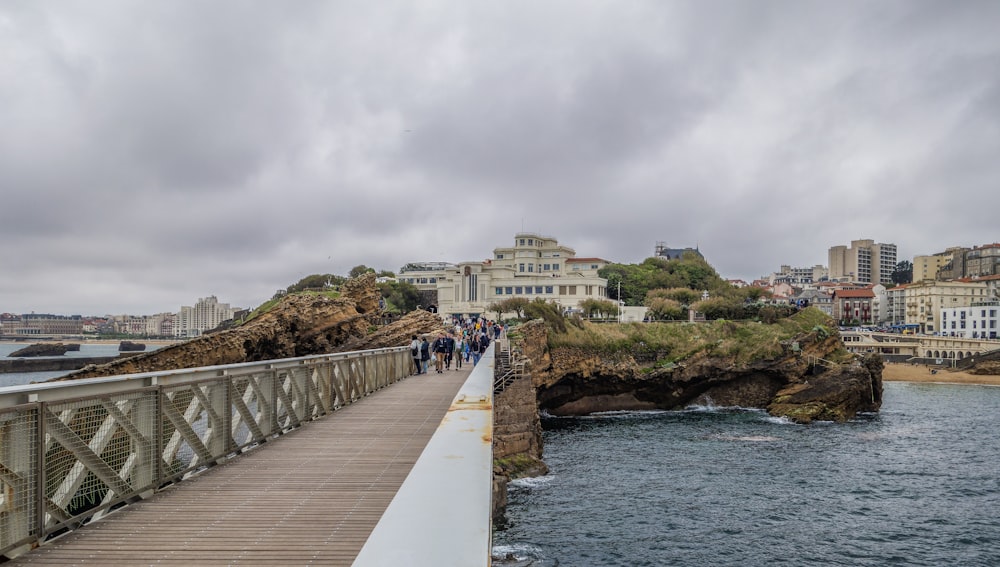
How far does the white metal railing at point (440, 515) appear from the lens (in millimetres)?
2633

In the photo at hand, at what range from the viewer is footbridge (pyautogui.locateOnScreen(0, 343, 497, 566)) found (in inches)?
145

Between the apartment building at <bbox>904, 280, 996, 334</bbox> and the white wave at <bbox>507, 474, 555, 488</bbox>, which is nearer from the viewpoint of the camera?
the white wave at <bbox>507, 474, 555, 488</bbox>

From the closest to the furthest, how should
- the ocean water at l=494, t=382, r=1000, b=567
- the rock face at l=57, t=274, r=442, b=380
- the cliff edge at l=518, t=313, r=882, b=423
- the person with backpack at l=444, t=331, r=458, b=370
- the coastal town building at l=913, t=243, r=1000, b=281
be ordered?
1. the ocean water at l=494, t=382, r=1000, b=567
2. the person with backpack at l=444, t=331, r=458, b=370
3. the rock face at l=57, t=274, r=442, b=380
4. the cliff edge at l=518, t=313, r=882, b=423
5. the coastal town building at l=913, t=243, r=1000, b=281

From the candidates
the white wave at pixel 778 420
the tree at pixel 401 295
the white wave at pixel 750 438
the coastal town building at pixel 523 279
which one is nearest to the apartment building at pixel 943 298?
the coastal town building at pixel 523 279

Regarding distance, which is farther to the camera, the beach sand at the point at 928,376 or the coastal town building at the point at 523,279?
the coastal town building at the point at 523,279

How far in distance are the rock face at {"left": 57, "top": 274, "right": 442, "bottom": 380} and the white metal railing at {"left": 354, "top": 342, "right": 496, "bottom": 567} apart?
106 feet

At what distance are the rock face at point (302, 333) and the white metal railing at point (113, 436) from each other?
87.4 feet

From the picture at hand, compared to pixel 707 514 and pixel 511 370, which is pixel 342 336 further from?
pixel 707 514

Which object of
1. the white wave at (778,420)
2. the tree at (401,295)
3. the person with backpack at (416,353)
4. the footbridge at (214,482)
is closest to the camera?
the footbridge at (214,482)

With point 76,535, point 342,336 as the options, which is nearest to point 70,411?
point 76,535

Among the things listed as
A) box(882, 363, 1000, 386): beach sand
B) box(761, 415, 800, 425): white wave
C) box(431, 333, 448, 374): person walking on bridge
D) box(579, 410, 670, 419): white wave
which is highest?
box(431, 333, 448, 374): person walking on bridge

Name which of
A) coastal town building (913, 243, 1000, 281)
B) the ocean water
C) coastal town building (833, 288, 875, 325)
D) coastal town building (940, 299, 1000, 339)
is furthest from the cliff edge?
coastal town building (913, 243, 1000, 281)

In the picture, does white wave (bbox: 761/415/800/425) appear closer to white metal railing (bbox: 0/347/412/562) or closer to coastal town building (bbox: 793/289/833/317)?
white metal railing (bbox: 0/347/412/562)

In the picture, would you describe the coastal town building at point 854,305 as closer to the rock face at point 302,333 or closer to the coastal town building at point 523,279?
the coastal town building at point 523,279
